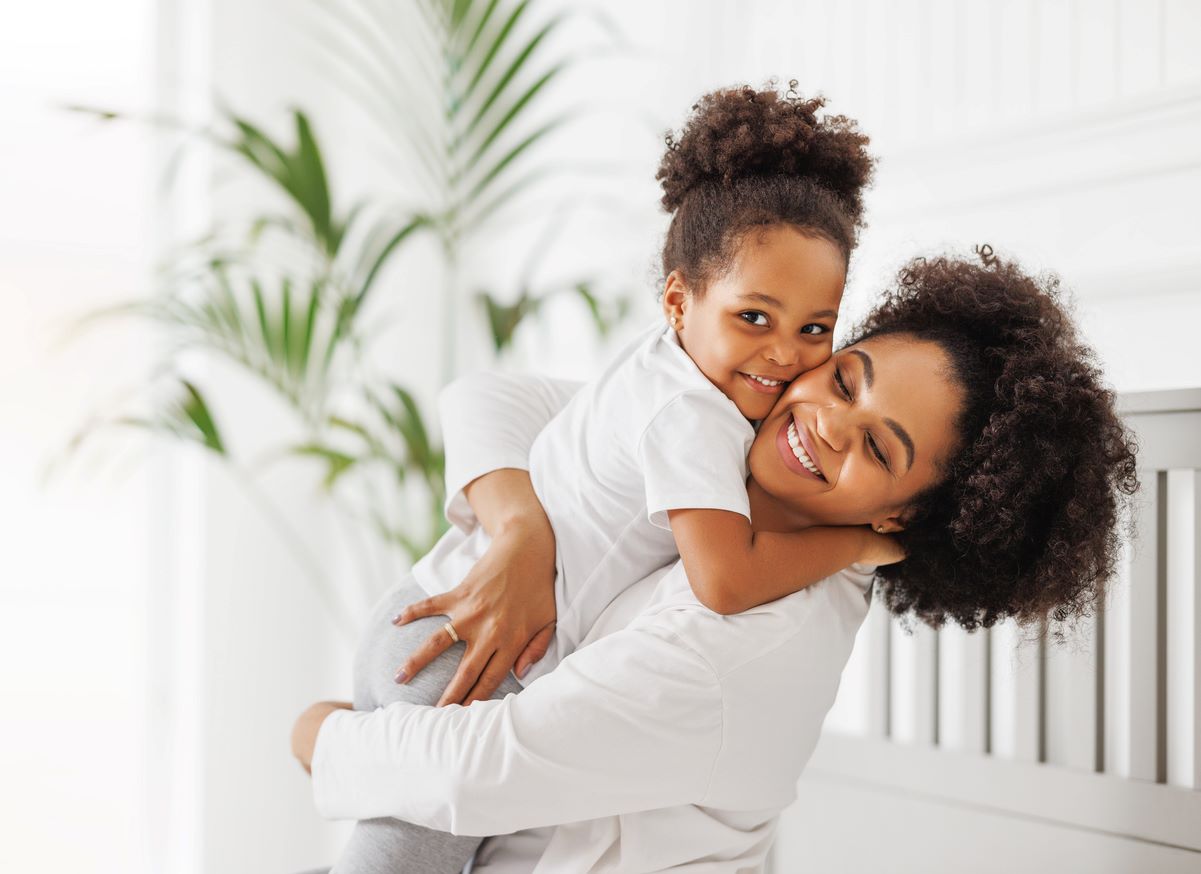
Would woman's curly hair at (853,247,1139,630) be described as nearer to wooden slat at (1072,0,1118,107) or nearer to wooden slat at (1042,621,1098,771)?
wooden slat at (1042,621,1098,771)

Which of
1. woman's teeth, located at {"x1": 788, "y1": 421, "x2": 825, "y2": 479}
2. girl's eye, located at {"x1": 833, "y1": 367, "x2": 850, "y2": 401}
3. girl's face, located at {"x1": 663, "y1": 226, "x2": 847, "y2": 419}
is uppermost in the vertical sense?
girl's face, located at {"x1": 663, "y1": 226, "x2": 847, "y2": 419}

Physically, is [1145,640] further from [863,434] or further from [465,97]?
[465,97]

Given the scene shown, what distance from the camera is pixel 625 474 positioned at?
1191mm

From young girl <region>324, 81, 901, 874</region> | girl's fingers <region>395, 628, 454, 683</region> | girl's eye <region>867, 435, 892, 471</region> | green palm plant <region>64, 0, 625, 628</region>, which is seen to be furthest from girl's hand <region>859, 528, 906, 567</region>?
green palm plant <region>64, 0, 625, 628</region>

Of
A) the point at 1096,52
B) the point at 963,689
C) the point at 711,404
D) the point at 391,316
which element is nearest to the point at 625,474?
the point at 711,404

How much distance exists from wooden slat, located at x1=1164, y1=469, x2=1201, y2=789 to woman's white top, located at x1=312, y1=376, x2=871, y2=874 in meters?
0.47

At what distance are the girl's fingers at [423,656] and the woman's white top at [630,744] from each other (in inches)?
1.9

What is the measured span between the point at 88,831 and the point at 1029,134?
2744 millimetres

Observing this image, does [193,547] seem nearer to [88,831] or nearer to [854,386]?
[88,831]

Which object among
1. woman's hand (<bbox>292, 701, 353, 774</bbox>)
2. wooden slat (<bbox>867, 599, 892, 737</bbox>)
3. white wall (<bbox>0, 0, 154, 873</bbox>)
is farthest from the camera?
white wall (<bbox>0, 0, 154, 873</bbox>)

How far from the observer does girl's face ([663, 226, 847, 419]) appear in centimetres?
116

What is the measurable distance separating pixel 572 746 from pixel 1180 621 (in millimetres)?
835

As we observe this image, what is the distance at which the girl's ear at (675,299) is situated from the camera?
1.28m

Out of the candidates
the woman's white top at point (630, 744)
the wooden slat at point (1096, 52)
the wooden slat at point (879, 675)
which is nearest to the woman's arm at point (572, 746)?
the woman's white top at point (630, 744)
